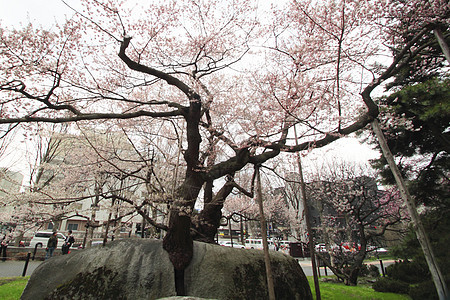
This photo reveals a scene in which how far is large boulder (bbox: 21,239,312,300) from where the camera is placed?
4.80 meters

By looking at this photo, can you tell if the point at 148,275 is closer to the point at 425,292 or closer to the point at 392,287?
the point at 425,292

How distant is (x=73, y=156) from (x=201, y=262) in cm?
1158

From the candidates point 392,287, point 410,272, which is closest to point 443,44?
point 392,287

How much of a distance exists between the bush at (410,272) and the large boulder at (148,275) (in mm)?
6105

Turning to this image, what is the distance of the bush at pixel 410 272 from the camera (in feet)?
27.7

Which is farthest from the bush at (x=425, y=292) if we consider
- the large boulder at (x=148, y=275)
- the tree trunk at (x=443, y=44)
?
the tree trunk at (x=443, y=44)

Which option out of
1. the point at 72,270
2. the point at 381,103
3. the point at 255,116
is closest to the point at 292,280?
the point at 255,116

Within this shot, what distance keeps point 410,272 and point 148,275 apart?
10.7m

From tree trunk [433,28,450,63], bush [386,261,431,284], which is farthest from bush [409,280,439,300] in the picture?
tree trunk [433,28,450,63]

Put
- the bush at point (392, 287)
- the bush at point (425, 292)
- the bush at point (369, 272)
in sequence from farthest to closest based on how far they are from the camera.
Answer: the bush at point (369, 272), the bush at point (392, 287), the bush at point (425, 292)

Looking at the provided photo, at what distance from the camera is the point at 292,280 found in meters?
5.88

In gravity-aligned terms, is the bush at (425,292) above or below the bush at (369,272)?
above

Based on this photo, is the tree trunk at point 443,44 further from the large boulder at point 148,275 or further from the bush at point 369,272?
the bush at point 369,272

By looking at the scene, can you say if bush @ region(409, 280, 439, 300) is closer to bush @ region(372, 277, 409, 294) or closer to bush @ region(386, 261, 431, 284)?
bush @ region(372, 277, 409, 294)
